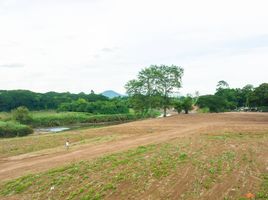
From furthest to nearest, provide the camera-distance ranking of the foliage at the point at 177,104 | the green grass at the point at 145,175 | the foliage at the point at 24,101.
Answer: the foliage at the point at 24,101 → the foliage at the point at 177,104 → the green grass at the point at 145,175

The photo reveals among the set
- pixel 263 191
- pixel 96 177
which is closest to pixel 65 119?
pixel 96 177

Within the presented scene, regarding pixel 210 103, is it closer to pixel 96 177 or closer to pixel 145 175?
pixel 145 175

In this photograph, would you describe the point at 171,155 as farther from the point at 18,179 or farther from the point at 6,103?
the point at 6,103

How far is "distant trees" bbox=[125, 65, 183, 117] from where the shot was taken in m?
44.2

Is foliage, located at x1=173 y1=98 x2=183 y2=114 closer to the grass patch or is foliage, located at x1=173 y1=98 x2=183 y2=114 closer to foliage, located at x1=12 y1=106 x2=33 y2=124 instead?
foliage, located at x1=12 y1=106 x2=33 y2=124

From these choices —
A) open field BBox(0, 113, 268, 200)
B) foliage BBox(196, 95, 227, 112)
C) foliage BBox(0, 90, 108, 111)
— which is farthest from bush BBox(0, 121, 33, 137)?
foliage BBox(0, 90, 108, 111)

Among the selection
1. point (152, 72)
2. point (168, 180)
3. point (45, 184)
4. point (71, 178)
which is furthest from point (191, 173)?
point (152, 72)

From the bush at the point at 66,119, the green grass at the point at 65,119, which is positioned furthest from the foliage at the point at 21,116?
the bush at the point at 66,119

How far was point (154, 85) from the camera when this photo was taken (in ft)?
150

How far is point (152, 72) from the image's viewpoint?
147ft

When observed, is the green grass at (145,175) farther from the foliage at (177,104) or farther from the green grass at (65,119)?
the green grass at (65,119)

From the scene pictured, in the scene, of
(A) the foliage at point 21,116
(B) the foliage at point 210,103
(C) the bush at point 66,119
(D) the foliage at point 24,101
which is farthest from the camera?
(D) the foliage at point 24,101

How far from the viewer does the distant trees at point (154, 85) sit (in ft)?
145

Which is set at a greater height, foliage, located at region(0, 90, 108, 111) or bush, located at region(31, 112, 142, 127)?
foliage, located at region(0, 90, 108, 111)
